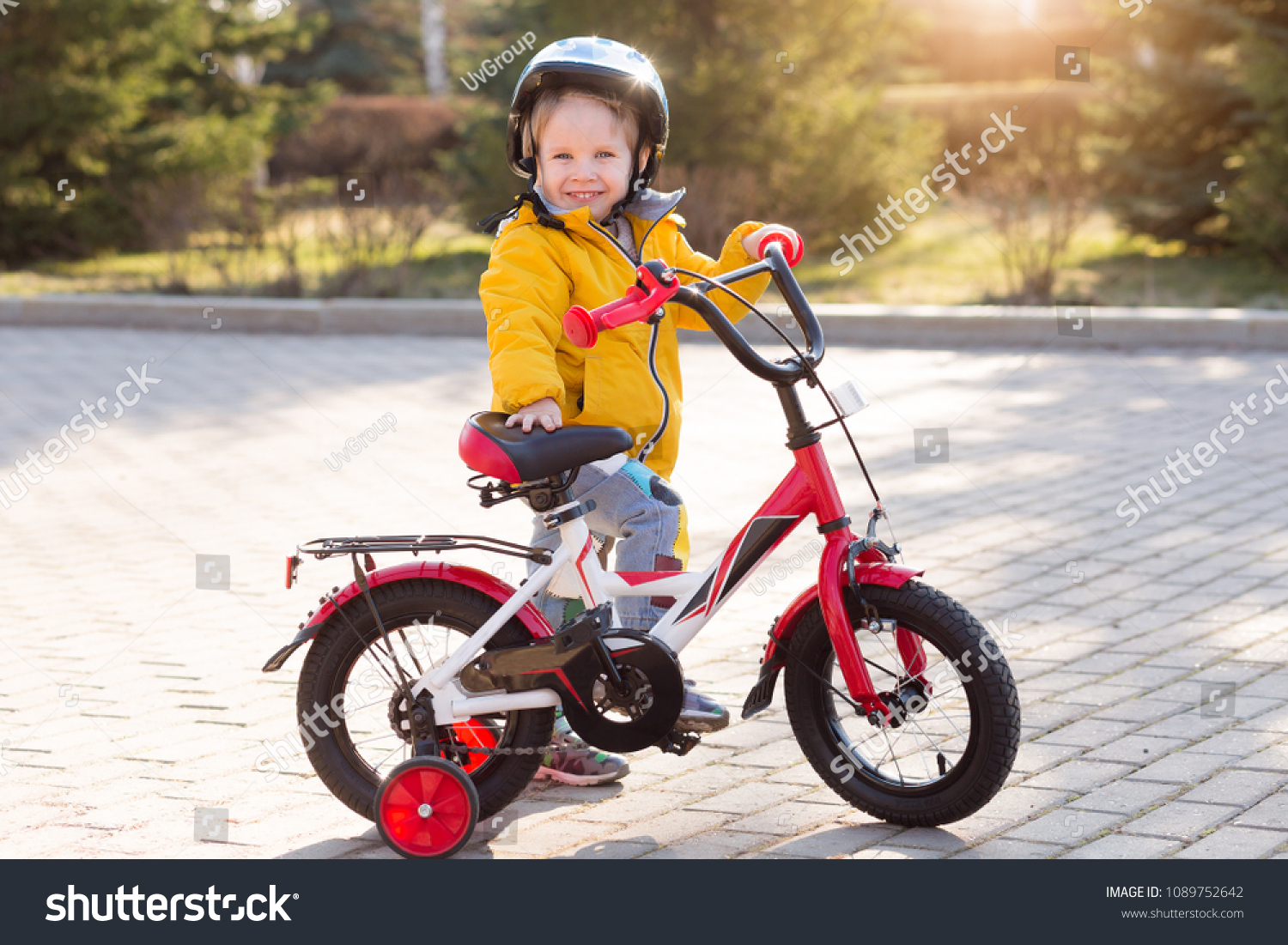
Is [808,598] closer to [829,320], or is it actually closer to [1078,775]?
[1078,775]

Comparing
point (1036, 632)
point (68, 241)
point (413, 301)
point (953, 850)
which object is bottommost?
point (953, 850)

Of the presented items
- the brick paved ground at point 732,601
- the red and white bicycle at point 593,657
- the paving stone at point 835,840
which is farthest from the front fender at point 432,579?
the paving stone at point 835,840

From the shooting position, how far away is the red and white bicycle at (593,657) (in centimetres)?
320

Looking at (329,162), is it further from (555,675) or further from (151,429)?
(555,675)

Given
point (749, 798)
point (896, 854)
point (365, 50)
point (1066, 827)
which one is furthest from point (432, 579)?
point (365, 50)

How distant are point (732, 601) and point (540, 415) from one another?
2.40m

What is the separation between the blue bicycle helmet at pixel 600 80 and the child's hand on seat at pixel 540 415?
0.59 meters

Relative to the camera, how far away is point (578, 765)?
3.78 meters

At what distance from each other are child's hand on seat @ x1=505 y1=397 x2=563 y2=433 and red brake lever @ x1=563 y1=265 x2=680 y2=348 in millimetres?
252

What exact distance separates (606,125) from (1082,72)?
8.55 meters

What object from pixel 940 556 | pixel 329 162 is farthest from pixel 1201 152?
pixel 329 162

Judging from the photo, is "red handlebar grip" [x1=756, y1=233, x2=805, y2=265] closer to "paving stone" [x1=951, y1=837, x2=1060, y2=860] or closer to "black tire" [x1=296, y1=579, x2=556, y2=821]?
"black tire" [x1=296, y1=579, x2=556, y2=821]

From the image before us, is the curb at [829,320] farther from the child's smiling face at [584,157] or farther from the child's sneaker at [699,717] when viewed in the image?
the child's sneaker at [699,717]

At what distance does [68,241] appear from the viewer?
16.6 metres
